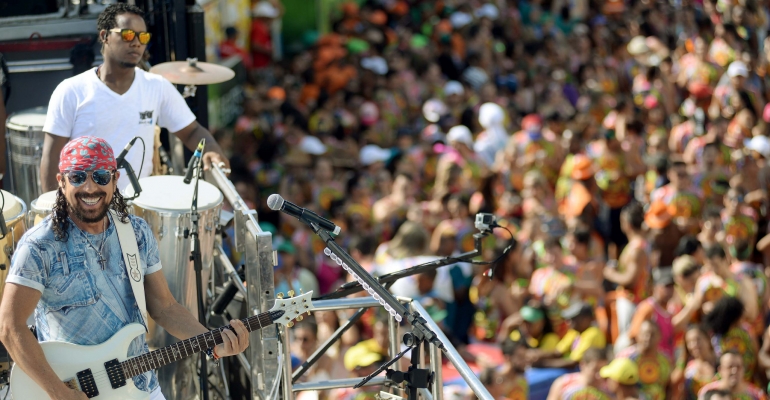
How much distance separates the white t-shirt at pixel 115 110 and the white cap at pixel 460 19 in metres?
10.9

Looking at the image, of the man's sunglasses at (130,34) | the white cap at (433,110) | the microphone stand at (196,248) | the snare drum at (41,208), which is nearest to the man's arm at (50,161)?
the snare drum at (41,208)

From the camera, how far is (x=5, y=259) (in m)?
4.23

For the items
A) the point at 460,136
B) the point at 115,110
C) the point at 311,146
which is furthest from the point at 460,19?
the point at 115,110

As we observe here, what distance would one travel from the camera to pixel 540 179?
9.42 metres

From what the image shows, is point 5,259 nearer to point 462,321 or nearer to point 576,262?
point 462,321

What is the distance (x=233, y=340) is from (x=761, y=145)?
7.77 meters

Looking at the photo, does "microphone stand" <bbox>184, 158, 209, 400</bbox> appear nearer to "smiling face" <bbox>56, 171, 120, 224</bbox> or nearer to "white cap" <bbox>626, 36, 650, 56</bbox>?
"smiling face" <bbox>56, 171, 120, 224</bbox>

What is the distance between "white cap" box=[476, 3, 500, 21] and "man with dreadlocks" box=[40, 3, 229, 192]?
38.5 ft

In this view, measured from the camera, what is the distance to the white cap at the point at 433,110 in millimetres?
12367

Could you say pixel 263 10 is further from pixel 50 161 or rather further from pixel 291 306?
pixel 291 306

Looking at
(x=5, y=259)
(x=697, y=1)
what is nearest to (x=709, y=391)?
(x=5, y=259)

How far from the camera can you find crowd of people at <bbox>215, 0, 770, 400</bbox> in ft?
22.9

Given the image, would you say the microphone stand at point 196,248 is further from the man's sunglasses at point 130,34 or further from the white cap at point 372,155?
the white cap at point 372,155

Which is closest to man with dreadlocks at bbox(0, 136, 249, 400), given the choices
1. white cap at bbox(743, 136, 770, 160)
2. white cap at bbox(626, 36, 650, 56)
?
white cap at bbox(743, 136, 770, 160)
